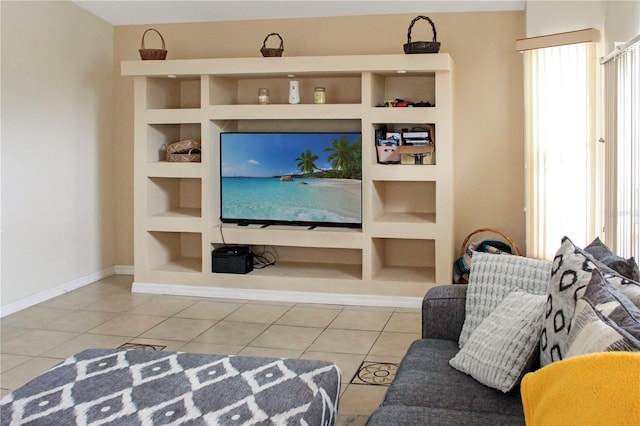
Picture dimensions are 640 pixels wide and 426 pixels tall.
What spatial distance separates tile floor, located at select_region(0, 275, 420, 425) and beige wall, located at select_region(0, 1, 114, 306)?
0.38 meters

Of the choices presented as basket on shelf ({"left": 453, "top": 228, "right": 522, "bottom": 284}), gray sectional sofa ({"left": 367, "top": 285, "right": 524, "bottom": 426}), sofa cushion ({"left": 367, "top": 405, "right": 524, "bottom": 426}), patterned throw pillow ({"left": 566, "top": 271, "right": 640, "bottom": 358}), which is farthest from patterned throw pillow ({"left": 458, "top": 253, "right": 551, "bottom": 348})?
basket on shelf ({"left": 453, "top": 228, "right": 522, "bottom": 284})

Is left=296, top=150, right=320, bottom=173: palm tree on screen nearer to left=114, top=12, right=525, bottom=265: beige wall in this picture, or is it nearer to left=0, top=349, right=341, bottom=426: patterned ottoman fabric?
left=114, top=12, right=525, bottom=265: beige wall

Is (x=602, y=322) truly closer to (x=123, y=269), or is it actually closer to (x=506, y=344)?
(x=506, y=344)

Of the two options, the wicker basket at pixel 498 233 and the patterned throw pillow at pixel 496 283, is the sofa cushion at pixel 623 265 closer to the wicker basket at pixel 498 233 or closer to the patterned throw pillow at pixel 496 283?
the patterned throw pillow at pixel 496 283

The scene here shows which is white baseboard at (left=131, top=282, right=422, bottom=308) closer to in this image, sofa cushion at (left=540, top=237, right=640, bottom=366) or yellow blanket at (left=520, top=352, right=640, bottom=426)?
sofa cushion at (left=540, top=237, right=640, bottom=366)

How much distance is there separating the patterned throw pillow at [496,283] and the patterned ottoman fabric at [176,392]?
1.95 ft


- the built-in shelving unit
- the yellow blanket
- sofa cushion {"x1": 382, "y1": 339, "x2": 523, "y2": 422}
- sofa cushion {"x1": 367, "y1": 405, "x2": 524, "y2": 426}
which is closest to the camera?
the yellow blanket

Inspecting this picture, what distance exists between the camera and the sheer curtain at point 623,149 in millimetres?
3646

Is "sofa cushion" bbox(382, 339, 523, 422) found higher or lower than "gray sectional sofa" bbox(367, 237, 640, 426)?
lower

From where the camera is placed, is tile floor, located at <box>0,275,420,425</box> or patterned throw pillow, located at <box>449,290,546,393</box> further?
tile floor, located at <box>0,275,420,425</box>

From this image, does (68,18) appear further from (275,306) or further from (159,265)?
(275,306)

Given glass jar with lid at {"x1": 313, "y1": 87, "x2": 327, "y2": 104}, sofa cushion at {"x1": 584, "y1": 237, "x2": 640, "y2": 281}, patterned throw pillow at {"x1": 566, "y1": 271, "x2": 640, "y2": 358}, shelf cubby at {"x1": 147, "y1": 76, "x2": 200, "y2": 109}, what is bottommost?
patterned throw pillow at {"x1": 566, "y1": 271, "x2": 640, "y2": 358}

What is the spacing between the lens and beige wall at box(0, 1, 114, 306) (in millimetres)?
4844

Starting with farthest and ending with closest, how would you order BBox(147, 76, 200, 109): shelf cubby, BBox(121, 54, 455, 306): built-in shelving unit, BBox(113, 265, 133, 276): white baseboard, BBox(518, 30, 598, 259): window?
BBox(113, 265, 133, 276): white baseboard < BBox(147, 76, 200, 109): shelf cubby < BBox(121, 54, 455, 306): built-in shelving unit < BBox(518, 30, 598, 259): window
